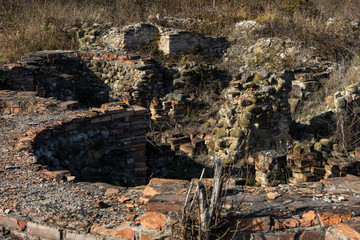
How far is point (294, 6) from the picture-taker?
13.7 metres

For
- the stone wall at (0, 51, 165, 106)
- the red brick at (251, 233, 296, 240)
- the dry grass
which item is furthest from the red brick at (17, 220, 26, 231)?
the dry grass

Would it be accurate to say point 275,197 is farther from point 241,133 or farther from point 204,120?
point 204,120

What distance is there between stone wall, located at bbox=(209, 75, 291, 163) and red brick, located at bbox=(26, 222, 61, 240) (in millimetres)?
3470

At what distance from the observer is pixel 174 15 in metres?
14.3

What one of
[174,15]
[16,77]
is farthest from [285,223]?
[174,15]

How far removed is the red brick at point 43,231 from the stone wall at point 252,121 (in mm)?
3470

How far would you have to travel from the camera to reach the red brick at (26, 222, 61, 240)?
8.26 feet

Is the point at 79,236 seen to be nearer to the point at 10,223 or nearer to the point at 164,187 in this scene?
the point at 10,223

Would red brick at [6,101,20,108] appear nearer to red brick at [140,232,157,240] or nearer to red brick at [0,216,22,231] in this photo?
red brick at [0,216,22,231]

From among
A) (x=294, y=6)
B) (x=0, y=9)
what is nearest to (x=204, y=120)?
(x=294, y=6)

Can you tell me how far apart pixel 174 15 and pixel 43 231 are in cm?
1269

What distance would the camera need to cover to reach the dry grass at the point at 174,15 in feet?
36.6

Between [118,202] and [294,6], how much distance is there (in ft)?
41.7

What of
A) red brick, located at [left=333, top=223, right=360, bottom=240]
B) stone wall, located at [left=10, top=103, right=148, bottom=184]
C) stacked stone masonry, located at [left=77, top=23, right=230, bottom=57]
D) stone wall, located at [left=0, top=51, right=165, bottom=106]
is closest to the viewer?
red brick, located at [left=333, top=223, right=360, bottom=240]
